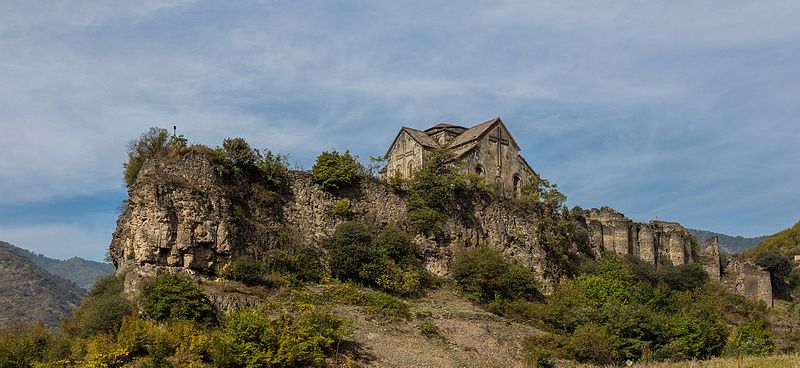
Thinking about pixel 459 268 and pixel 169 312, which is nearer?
pixel 169 312

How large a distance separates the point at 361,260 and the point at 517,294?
25.6 ft

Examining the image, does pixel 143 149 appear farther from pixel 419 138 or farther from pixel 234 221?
pixel 419 138

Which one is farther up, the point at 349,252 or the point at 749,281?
the point at 749,281

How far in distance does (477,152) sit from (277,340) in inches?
877

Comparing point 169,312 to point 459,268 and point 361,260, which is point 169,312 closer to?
point 361,260

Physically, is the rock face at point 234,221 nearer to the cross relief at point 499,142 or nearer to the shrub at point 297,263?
the shrub at point 297,263

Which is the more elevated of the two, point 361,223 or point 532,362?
point 361,223

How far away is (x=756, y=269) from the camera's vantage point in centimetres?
5266

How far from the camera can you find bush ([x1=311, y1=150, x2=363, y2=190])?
3675cm

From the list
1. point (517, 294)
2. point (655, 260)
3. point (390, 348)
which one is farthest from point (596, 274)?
point (390, 348)

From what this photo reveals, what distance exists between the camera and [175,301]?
2788 cm

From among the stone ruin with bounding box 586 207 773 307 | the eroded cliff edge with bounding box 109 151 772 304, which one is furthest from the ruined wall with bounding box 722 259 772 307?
the eroded cliff edge with bounding box 109 151 772 304

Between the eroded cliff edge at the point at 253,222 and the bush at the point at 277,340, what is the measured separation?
4.50 m

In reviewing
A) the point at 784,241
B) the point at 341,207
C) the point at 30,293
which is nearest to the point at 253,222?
the point at 341,207
